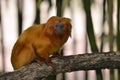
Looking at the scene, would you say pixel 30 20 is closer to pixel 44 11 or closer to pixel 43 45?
pixel 44 11

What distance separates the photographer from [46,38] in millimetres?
982

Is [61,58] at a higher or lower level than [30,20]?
lower

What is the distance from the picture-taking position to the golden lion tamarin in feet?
3.12

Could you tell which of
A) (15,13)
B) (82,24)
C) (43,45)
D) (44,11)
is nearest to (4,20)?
(15,13)

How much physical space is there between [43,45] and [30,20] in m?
0.34

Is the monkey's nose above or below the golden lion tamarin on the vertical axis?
above

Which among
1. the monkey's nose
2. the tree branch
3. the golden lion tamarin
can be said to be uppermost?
the monkey's nose

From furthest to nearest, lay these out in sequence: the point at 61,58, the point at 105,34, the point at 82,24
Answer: the point at 82,24 < the point at 105,34 < the point at 61,58

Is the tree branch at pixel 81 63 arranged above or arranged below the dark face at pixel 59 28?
below

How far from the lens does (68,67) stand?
97 centimetres

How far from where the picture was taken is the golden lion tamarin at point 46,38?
95 cm

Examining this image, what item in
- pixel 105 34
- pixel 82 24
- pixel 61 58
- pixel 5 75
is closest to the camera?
pixel 5 75

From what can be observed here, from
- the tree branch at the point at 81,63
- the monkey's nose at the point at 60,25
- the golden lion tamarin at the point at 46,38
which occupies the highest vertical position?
the monkey's nose at the point at 60,25

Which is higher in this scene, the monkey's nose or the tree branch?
the monkey's nose
